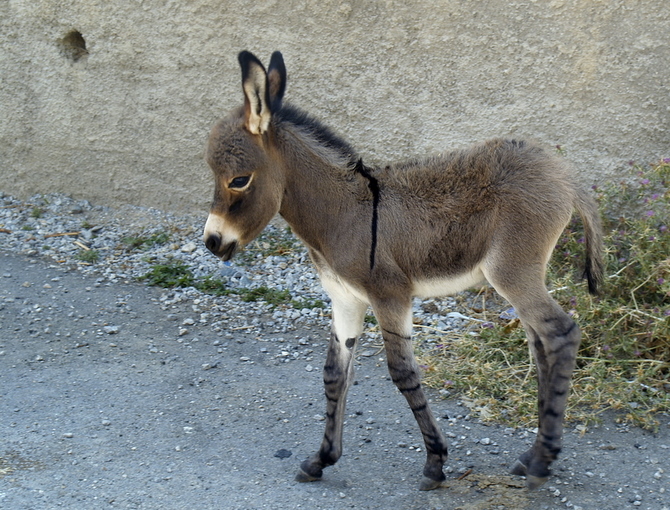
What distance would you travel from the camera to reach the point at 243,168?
3.58 m

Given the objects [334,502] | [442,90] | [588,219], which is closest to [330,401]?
[334,502]

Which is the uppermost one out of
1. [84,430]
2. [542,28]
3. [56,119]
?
[542,28]

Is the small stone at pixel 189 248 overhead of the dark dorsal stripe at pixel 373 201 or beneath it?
beneath

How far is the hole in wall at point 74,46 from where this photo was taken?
7230 mm

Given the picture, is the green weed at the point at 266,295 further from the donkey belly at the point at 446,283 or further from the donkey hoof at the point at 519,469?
the donkey hoof at the point at 519,469

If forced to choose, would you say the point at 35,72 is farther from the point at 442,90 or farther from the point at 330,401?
the point at 330,401

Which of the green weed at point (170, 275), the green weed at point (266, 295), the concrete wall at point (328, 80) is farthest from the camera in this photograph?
the green weed at point (170, 275)

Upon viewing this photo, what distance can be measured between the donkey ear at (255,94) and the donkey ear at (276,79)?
102mm

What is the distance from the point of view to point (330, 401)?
3.92m

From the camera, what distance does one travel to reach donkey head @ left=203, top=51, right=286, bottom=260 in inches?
141

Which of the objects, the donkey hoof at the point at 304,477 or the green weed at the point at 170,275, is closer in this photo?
the donkey hoof at the point at 304,477

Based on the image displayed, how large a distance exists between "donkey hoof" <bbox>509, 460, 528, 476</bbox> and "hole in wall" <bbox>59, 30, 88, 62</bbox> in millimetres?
5649

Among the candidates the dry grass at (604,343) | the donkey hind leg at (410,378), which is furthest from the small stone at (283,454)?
the dry grass at (604,343)

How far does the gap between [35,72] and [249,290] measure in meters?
3.23
